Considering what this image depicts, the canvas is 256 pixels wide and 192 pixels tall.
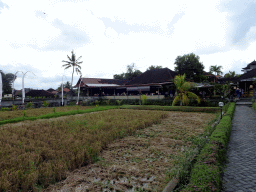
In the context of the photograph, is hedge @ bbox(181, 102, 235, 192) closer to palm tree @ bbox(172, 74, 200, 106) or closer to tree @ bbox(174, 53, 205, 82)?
palm tree @ bbox(172, 74, 200, 106)

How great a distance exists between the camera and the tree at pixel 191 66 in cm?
2333

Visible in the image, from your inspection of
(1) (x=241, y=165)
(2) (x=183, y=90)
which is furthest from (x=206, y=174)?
(2) (x=183, y=90)

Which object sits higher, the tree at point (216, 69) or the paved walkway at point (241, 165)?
the tree at point (216, 69)

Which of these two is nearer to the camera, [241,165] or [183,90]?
[241,165]

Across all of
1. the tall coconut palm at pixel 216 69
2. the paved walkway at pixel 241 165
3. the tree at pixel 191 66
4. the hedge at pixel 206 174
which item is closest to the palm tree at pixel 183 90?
the paved walkway at pixel 241 165

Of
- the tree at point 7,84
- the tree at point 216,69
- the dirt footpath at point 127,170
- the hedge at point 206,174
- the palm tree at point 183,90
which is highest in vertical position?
the tree at point 216,69

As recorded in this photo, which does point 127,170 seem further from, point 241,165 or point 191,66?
point 191,66

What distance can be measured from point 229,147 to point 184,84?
9709mm

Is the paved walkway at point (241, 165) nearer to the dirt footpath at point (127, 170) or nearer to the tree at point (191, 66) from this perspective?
the dirt footpath at point (127, 170)

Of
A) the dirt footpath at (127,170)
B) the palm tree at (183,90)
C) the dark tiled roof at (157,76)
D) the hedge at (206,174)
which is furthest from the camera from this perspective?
the dark tiled roof at (157,76)

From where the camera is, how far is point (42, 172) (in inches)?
126

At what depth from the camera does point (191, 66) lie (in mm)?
23391

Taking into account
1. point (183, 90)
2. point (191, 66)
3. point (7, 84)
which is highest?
point (191, 66)

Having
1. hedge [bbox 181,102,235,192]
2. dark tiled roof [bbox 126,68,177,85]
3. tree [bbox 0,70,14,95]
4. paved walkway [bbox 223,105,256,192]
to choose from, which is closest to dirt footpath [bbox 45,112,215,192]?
hedge [bbox 181,102,235,192]
